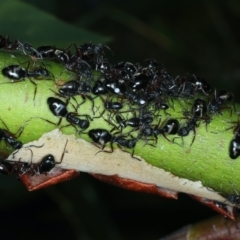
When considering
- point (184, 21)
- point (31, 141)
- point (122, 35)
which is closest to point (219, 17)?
point (184, 21)

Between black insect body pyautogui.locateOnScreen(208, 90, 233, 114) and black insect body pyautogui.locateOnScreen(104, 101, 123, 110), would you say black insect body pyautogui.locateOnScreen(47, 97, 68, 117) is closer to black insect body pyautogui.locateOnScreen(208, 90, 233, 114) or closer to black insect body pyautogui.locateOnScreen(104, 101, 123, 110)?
black insect body pyautogui.locateOnScreen(104, 101, 123, 110)

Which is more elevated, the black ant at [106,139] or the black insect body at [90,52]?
the black insect body at [90,52]

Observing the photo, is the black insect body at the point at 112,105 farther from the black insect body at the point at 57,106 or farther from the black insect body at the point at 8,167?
the black insect body at the point at 8,167

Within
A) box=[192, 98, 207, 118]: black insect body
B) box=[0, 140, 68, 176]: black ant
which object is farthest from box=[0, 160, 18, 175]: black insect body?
box=[192, 98, 207, 118]: black insect body

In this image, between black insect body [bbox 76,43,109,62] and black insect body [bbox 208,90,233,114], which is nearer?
black insect body [bbox 208,90,233,114]

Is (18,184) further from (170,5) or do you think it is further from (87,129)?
(170,5)

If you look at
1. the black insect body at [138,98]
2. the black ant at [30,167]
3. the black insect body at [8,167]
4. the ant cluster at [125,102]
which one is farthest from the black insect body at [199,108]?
the black insect body at [8,167]
